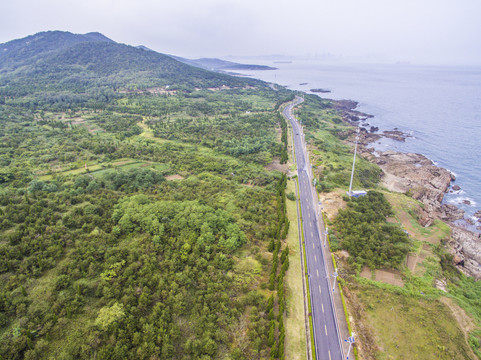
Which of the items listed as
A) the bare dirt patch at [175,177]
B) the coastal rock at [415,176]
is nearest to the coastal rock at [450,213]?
the coastal rock at [415,176]

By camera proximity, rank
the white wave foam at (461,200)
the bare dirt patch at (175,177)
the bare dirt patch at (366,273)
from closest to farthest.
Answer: the bare dirt patch at (366,273)
the bare dirt patch at (175,177)
the white wave foam at (461,200)

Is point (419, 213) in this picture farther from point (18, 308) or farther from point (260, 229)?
point (18, 308)

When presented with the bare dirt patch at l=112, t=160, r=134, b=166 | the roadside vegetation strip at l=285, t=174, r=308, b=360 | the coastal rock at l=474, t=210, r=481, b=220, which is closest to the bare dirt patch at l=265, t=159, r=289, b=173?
the roadside vegetation strip at l=285, t=174, r=308, b=360

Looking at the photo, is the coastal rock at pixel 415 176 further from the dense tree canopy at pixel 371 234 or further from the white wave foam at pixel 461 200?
the dense tree canopy at pixel 371 234

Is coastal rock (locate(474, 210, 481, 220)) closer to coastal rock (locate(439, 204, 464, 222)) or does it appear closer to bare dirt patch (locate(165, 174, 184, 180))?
coastal rock (locate(439, 204, 464, 222))

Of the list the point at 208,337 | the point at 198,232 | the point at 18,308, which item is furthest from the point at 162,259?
the point at 18,308

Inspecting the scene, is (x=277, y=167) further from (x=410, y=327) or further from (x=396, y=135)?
(x=396, y=135)
